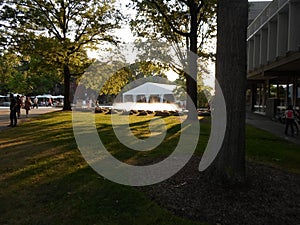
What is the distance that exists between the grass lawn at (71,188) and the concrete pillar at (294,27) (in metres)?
9.21

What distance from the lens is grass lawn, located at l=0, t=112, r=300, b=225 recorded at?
467 centimetres

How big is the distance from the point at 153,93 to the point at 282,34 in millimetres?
27167

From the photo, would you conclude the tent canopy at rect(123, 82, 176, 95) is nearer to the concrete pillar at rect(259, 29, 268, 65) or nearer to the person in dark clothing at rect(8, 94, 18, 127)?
the concrete pillar at rect(259, 29, 268, 65)

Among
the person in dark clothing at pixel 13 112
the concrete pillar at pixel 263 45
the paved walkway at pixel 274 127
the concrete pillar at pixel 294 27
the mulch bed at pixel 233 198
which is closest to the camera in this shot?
the mulch bed at pixel 233 198

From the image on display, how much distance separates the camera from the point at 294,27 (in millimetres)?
17562

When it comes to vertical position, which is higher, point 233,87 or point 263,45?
point 263,45

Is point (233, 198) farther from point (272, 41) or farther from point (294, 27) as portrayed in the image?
point (272, 41)

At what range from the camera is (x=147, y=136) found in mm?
12453

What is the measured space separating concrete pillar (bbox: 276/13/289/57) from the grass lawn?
38.9 ft

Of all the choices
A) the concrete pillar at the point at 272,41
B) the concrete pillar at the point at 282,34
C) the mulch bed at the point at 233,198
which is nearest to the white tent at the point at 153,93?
the concrete pillar at the point at 272,41

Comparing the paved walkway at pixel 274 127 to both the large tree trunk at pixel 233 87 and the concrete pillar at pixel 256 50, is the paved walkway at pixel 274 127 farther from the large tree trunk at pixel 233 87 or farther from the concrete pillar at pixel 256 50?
the concrete pillar at pixel 256 50

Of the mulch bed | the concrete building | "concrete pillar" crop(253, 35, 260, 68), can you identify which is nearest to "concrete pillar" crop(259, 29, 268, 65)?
the concrete building

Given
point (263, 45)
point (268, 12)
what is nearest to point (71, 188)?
point (268, 12)

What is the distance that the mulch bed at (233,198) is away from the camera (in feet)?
15.2
